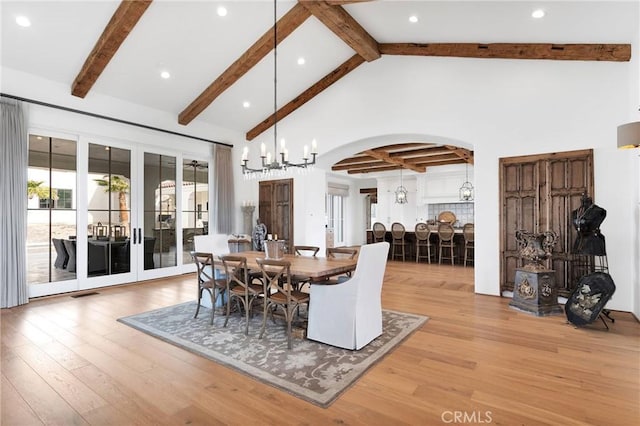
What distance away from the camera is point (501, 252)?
4.86 m

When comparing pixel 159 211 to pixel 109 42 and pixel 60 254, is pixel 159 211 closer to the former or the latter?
pixel 60 254

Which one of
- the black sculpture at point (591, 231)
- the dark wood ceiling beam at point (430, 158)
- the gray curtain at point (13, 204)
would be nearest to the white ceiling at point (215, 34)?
the gray curtain at point (13, 204)

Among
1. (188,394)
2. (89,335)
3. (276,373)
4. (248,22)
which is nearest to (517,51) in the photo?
(248,22)

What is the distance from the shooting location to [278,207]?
742 centimetres

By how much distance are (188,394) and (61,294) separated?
4196 mm

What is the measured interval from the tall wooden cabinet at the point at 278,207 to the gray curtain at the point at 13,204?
4224 millimetres

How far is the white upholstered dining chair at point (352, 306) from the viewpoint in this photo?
2902mm

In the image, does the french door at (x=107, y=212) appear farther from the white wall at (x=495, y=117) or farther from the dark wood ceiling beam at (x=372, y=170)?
the dark wood ceiling beam at (x=372, y=170)

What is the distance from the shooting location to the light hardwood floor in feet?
6.53

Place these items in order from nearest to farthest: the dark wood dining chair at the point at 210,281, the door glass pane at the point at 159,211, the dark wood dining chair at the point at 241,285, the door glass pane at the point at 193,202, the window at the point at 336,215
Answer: the dark wood dining chair at the point at 241,285
the dark wood dining chair at the point at 210,281
the door glass pane at the point at 159,211
the door glass pane at the point at 193,202
the window at the point at 336,215

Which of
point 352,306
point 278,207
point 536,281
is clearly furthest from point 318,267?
point 278,207

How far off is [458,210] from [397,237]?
283cm

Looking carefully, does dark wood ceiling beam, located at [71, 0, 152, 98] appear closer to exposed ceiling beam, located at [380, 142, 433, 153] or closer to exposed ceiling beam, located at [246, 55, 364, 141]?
exposed ceiling beam, located at [246, 55, 364, 141]

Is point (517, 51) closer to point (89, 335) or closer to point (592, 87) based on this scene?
point (592, 87)
